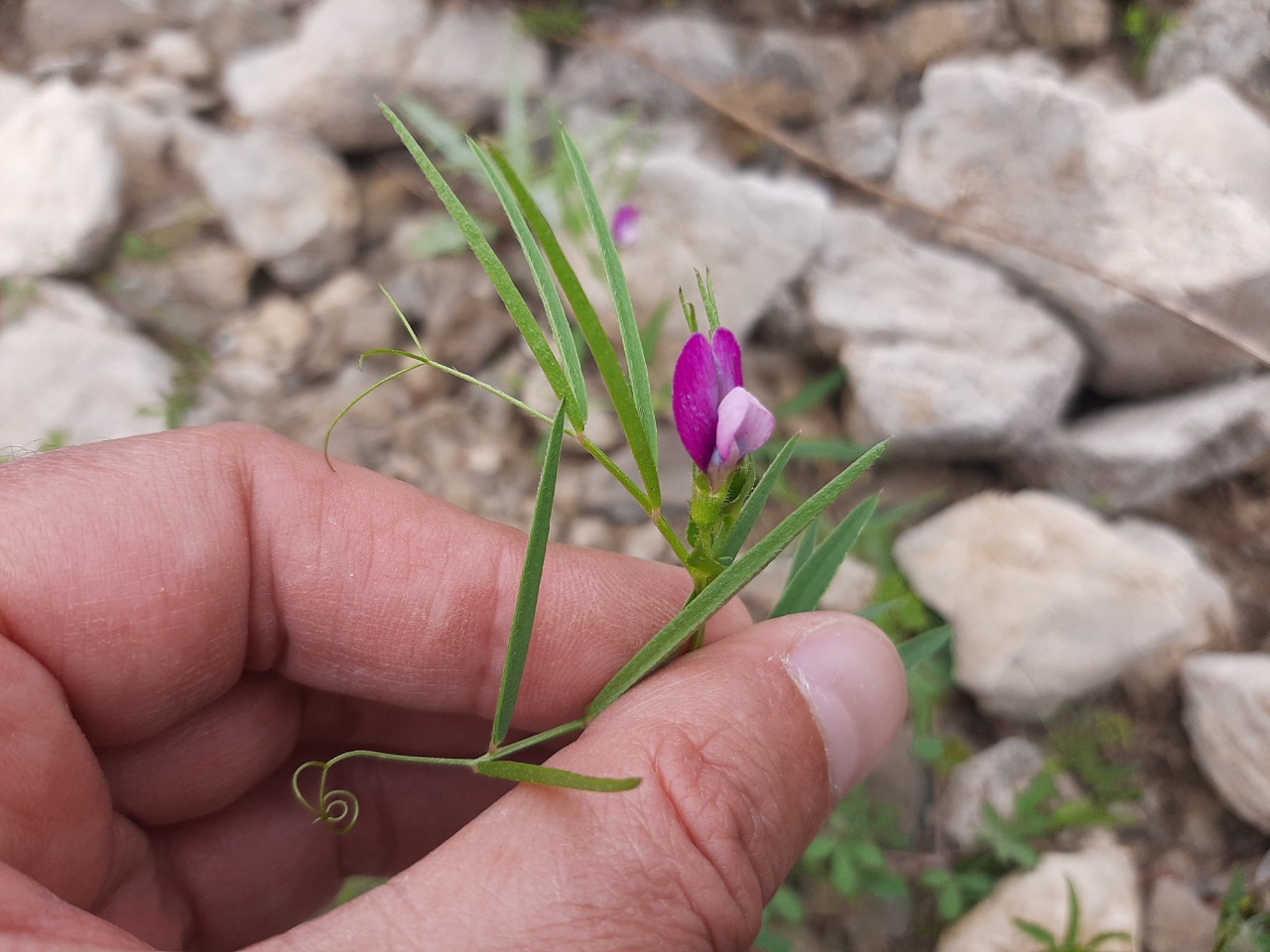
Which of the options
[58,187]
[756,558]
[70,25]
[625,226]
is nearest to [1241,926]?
[756,558]

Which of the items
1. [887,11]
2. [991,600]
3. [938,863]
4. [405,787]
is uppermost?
[887,11]

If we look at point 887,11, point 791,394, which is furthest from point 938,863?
point 887,11

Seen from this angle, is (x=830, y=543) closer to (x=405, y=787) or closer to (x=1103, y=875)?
(x=405, y=787)

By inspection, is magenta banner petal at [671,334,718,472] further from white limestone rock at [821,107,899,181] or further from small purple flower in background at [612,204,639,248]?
white limestone rock at [821,107,899,181]

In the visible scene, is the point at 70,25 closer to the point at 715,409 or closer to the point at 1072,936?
the point at 715,409

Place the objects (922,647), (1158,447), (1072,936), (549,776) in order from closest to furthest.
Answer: (549,776), (922,647), (1072,936), (1158,447)

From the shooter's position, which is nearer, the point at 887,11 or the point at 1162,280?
the point at 1162,280
